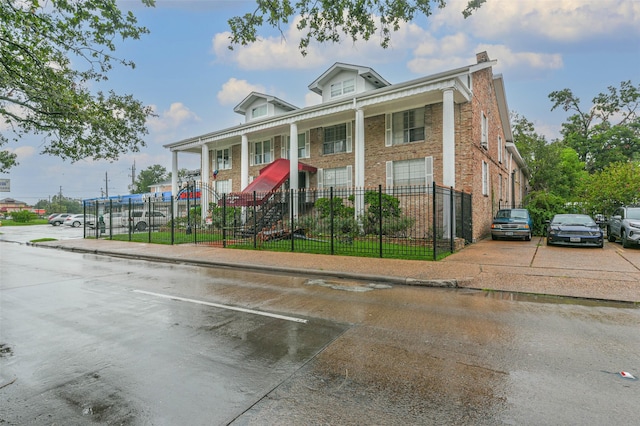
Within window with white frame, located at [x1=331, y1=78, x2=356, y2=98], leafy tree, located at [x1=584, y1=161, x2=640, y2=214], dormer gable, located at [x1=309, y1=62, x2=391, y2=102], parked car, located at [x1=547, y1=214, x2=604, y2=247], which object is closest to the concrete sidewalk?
parked car, located at [x1=547, y1=214, x2=604, y2=247]

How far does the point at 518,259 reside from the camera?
10.1m

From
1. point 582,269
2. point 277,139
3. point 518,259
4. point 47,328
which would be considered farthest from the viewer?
point 277,139

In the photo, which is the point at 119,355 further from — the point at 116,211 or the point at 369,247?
the point at 116,211

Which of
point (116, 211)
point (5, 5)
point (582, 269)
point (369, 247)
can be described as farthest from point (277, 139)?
point (582, 269)

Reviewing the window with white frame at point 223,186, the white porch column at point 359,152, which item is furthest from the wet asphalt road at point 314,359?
the window with white frame at point 223,186

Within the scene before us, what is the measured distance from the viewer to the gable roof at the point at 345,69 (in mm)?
18906

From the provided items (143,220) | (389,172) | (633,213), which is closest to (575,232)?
(633,213)

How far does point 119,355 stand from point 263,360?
1616 millimetres

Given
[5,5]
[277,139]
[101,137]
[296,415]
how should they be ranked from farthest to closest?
1. [277,139]
2. [101,137]
3. [5,5]
4. [296,415]

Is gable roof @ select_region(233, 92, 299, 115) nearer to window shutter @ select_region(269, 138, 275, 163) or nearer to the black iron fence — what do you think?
window shutter @ select_region(269, 138, 275, 163)

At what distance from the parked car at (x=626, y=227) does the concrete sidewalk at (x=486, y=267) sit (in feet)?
1.84

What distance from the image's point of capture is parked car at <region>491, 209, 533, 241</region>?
1521 centimetres

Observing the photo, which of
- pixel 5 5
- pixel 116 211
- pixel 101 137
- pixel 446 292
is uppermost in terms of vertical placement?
pixel 5 5

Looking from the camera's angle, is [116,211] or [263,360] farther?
[116,211]
